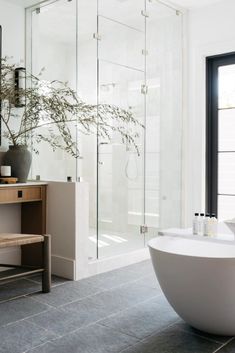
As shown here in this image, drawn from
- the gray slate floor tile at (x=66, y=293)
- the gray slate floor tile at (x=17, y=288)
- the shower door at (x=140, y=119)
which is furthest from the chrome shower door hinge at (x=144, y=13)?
the gray slate floor tile at (x=17, y=288)

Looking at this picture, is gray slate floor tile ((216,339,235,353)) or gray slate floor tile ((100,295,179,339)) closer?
gray slate floor tile ((216,339,235,353))

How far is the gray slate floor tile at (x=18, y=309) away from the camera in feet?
8.51

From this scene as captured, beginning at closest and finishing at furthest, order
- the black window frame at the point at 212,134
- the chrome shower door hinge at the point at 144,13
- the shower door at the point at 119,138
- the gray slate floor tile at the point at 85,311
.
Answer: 1. the gray slate floor tile at the point at 85,311
2. the shower door at the point at 119,138
3. the chrome shower door hinge at the point at 144,13
4. the black window frame at the point at 212,134

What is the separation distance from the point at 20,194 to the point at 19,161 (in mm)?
303

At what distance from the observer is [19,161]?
350 centimetres

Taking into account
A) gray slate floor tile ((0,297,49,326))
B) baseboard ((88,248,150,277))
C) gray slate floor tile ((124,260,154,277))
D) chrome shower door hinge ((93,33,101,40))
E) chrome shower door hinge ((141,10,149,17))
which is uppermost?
chrome shower door hinge ((141,10,149,17))

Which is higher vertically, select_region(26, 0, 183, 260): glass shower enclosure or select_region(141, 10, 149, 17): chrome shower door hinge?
select_region(141, 10, 149, 17): chrome shower door hinge

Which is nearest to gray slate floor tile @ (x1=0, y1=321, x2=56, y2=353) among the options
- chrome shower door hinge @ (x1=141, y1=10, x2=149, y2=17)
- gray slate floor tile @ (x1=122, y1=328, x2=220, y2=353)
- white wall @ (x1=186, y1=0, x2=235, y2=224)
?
gray slate floor tile @ (x1=122, y1=328, x2=220, y2=353)

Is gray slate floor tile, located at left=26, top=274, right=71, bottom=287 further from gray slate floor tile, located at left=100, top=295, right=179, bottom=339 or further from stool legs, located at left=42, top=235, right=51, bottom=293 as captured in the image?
gray slate floor tile, located at left=100, top=295, right=179, bottom=339

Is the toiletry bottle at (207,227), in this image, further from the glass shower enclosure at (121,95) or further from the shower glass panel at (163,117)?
the shower glass panel at (163,117)

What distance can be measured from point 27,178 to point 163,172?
1582mm

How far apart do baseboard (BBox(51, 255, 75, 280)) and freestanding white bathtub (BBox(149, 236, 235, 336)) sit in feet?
4.27

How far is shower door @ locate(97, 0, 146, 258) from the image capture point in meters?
3.89

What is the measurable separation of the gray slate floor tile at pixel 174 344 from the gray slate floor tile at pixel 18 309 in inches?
32.8
